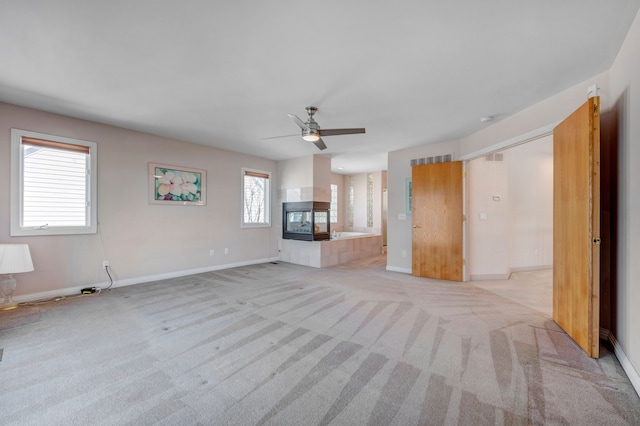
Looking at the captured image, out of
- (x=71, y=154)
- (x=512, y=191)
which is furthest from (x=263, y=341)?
(x=512, y=191)

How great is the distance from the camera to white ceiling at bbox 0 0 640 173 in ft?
6.13

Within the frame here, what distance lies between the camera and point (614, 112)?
2414 mm

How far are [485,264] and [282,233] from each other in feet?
14.4

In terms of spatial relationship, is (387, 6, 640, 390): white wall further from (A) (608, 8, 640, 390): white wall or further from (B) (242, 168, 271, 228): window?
(B) (242, 168, 271, 228): window

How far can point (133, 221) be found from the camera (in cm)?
461

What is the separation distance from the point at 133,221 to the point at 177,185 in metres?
0.98

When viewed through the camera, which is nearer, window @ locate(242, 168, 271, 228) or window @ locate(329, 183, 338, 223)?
window @ locate(242, 168, 271, 228)

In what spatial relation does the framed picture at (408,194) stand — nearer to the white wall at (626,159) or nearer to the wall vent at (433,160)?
the wall vent at (433,160)

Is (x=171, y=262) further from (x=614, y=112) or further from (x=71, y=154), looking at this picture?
(x=614, y=112)

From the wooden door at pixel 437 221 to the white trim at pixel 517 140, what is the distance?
34 centimetres

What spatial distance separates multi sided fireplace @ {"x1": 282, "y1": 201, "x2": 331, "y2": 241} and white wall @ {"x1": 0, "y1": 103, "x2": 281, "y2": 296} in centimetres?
89

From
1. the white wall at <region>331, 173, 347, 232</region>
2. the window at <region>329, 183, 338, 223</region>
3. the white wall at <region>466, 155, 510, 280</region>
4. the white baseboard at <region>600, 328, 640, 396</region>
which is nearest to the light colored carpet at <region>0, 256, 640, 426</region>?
the white baseboard at <region>600, 328, 640, 396</region>

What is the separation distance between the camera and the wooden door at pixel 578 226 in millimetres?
2285

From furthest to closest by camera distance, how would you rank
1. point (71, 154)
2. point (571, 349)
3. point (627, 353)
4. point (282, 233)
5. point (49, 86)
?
point (282, 233)
point (71, 154)
point (49, 86)
point (571, 349)
point (627, 353)
